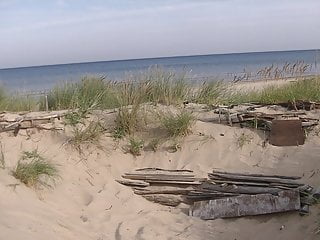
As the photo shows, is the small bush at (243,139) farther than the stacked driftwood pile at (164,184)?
Yes

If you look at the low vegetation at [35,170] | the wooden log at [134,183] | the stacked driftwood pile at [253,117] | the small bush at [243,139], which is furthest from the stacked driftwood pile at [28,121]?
the small bush at [243,139]

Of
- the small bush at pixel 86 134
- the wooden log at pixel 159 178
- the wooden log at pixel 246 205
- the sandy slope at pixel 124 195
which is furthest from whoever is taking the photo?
the small bush at pixel 86 134

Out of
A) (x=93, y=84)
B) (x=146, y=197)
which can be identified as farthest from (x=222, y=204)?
(x=93, y=84)

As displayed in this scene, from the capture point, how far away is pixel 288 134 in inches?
286

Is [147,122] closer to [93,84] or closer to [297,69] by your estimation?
A: [93,84]

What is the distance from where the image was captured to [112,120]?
25.8 ft

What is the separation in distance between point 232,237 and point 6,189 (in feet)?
8.21

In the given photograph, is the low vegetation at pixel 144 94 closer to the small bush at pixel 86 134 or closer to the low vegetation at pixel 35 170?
the small bush at pixel 86 134

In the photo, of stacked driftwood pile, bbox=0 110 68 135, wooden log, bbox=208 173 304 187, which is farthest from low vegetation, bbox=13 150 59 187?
wooden log, bbox=208 173 304 187

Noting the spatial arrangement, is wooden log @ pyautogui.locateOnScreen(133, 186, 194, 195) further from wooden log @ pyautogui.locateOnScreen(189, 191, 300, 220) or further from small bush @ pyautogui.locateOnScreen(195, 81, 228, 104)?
small bush @ pyautogui.locateOnScreen(195, 81, 228, 104)

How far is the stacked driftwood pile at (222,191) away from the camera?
19.1 feet

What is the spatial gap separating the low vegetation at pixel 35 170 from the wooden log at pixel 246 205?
1.77 metres

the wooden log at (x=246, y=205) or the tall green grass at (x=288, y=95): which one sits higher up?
the tall green grass at (x=288, y=95)

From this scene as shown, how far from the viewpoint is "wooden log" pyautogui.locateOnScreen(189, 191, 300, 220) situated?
575 cm
